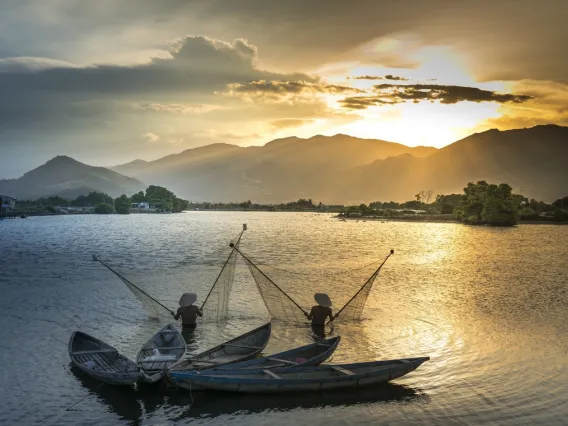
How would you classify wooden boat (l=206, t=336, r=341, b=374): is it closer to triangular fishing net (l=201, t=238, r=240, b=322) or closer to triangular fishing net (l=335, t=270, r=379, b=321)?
triangular fishing net (l=335, t=270, r=379, b=321)

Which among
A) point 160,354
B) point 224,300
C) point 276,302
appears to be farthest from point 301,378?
point 224,300

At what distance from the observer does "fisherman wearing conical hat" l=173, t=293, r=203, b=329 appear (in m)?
24.0

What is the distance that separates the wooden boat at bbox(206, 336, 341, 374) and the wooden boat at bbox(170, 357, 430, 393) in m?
0.34

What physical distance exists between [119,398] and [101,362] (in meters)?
2.26

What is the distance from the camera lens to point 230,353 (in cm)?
1931

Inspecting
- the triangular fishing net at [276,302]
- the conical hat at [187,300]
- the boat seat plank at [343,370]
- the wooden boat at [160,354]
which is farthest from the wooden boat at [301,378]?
the triangular fishing net at [276,302]

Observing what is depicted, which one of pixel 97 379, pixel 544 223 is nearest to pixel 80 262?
pixel 97 379

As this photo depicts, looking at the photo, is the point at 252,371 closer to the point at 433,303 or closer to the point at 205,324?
the point at 205,324

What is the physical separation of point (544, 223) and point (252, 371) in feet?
620

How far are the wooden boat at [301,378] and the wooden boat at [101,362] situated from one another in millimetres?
1765

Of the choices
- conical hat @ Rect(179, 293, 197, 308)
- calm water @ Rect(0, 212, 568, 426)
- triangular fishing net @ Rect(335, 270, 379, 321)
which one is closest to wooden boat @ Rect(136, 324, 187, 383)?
calm water @ Rect(0, 212, 568, 426)

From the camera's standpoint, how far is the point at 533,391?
Answer: 17.9m

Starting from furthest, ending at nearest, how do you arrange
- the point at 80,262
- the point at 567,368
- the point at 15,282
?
the point at 80,262 → the point at 15,282 → the point at 567,368

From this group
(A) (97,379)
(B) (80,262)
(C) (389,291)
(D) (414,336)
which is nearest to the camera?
(A) (97,379)
